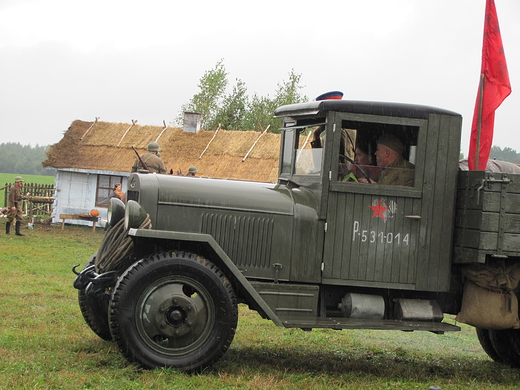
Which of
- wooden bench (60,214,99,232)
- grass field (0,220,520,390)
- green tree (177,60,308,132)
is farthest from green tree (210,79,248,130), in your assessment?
grass field (0,220,520,390)

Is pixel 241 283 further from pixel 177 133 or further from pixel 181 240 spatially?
pixel 177 133

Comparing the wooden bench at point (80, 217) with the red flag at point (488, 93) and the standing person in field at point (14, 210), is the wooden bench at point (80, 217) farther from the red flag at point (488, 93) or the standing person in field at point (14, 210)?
the red flag at point (488, 93)

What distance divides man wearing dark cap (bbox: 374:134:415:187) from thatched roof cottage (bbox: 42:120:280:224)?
57.3 feet

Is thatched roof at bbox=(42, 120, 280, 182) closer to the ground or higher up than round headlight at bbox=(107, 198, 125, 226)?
higher up

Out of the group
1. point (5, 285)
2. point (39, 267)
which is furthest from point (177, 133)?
point (5, 285)

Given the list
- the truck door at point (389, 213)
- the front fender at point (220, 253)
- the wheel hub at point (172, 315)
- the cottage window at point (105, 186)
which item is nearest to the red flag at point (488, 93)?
the truck door at point (389, 213)

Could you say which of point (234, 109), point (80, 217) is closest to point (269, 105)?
point (234, 109)

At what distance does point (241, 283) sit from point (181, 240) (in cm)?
58

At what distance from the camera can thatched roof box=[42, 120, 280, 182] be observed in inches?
963

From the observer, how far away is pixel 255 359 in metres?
5.92

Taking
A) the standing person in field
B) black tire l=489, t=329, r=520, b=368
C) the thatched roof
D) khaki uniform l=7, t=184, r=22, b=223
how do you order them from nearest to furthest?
black tire l=489, t=329, r=520, b=368
the standing person in field
khaki uniform l=7, t=184, r=22, b=223
the thatched roof

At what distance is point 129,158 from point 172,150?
1.84m

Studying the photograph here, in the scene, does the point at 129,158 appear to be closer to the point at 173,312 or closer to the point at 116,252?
the point at 116,252

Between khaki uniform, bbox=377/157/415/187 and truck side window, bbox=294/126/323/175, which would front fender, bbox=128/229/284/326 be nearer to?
truck side window, bbox=294/126/323/175
